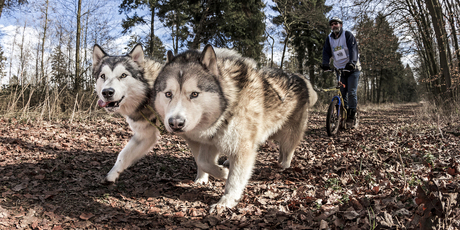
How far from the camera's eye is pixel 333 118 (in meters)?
6.19

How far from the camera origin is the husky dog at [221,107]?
249 centimetres

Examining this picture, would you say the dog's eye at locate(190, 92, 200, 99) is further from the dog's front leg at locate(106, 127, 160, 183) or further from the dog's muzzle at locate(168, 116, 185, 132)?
the dog's front leg at locate(106, 127, 160, 183)

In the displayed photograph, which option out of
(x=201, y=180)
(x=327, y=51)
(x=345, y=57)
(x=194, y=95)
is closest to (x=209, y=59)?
(x=194, y=95)

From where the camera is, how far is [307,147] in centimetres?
544

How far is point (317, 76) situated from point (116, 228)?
22.2m

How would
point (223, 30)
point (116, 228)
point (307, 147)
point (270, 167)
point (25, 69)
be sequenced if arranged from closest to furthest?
point (116, 228)
point (270, 167)
point (307, 147)
point (25, 69)
point (223, 30)

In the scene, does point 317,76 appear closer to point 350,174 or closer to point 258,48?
point 258,48

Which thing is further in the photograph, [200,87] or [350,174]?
[350,174]

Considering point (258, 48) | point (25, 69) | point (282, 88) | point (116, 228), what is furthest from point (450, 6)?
point (25, 69)

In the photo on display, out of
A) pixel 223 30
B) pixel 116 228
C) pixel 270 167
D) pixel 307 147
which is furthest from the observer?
pixel 223 30

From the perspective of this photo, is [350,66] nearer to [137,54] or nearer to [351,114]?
[351,114]

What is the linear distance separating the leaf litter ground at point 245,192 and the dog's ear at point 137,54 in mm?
1579

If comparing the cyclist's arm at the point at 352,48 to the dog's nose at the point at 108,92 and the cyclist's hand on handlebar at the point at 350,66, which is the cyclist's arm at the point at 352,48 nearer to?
the cyclist's hand on handlebar at the point at 350,66

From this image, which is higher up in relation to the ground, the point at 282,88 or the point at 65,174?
the point at 282,88
